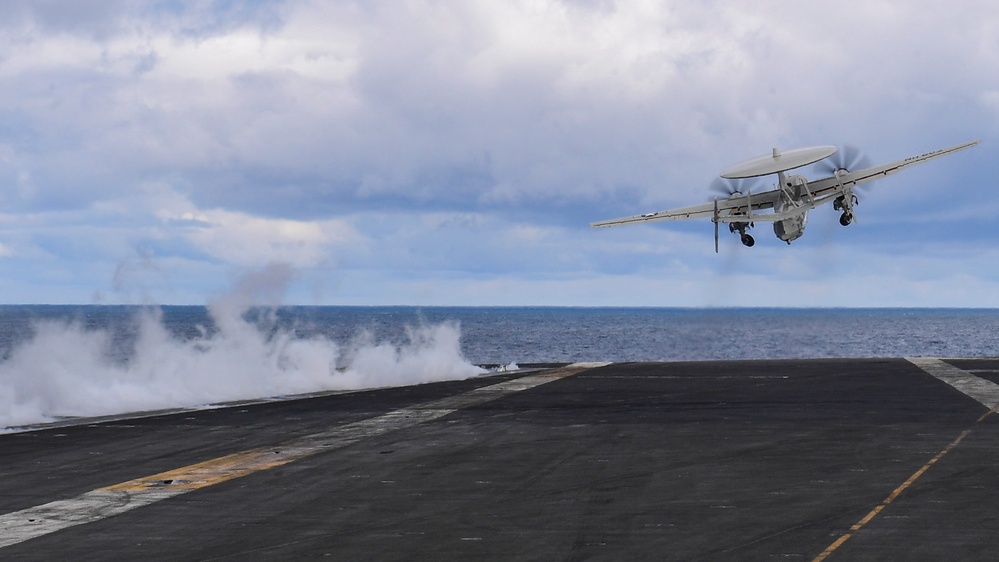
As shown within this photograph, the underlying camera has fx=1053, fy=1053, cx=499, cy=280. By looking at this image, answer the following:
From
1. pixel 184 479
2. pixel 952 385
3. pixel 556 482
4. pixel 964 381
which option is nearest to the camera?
pixel 556 482

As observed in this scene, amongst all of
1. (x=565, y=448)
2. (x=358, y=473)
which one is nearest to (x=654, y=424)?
(x=565, y=448)

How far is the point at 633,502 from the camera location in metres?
19.8

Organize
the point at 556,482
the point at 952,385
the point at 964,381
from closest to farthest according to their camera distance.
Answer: the point at 556,482
the point at 952,385
the point at 964,381

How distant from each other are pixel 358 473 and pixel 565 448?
5958 mm

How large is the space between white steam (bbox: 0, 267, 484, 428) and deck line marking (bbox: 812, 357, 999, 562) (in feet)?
80.2

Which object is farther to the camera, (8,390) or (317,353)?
(317,353)

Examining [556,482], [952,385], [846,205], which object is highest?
[846,205]

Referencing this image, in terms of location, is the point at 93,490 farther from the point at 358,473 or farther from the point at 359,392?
the point at 359,392

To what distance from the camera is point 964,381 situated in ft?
154

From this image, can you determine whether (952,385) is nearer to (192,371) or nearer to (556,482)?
(556,482)

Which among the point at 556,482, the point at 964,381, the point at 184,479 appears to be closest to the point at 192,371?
the point at 184,479

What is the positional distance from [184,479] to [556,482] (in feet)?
26.8

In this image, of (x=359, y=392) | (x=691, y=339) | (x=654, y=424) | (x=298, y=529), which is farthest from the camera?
(x=691, y=339)

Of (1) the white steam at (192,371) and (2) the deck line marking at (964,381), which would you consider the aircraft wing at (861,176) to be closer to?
(2) the deck line marking at (964,381)
